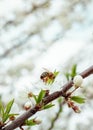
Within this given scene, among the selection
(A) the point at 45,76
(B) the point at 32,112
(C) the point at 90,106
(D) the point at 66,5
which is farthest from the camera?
(D) the point at 66,5

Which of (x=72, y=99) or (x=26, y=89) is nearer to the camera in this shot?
(x=72, y=99)

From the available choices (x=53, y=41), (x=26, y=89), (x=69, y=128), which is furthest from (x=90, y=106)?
(x=26, y=89)

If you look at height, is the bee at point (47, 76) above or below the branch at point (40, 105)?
above

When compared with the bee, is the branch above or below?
below

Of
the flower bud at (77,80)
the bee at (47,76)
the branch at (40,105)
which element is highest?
the bee at (47,76)

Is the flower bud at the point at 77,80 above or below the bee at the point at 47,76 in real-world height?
below

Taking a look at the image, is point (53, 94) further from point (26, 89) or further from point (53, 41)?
point (53, 41)

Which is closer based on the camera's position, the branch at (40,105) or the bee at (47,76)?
the branch at (40,105)

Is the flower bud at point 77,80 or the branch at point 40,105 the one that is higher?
the flower bud at point 77,80
